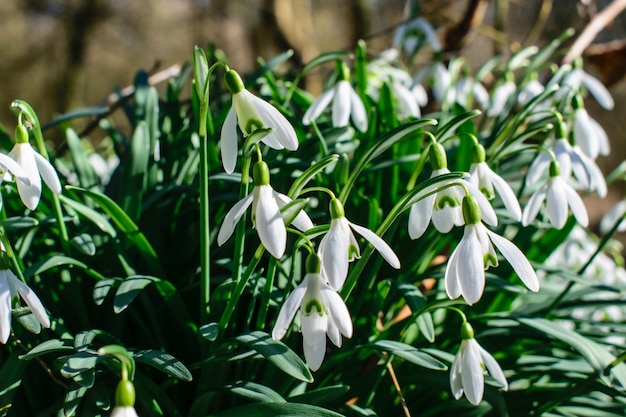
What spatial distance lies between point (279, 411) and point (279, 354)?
0.08 metres

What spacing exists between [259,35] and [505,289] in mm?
6720

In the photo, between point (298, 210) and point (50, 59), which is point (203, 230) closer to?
point (298, 210)

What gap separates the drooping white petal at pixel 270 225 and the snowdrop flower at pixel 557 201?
1.78 feet

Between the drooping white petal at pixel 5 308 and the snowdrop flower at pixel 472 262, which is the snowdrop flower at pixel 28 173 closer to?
the drooping white petal at pixel 5 308

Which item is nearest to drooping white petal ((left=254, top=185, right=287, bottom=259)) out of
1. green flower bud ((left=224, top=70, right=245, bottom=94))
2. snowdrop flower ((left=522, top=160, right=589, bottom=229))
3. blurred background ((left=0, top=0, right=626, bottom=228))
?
green flower bud ((left=224, top=70, right=245, bottom=94))

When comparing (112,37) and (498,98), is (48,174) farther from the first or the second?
(112,37)

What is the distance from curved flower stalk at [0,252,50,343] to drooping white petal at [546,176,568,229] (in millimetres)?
797

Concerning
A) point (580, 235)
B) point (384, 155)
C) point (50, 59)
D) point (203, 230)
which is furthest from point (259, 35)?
point (203, 230)

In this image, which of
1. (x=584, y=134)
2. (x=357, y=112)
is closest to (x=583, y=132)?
(x=584, y=134)

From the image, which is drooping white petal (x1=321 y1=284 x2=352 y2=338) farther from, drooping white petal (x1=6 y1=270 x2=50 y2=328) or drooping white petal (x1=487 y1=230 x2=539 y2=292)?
drooping white petal (x1=6 y1=270 x2=50 y2=328)

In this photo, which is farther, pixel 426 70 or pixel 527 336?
pixel 426 70

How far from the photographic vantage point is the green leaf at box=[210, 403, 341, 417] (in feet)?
3.19

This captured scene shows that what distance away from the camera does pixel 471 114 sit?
43.7 inches

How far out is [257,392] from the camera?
3.47 ft
